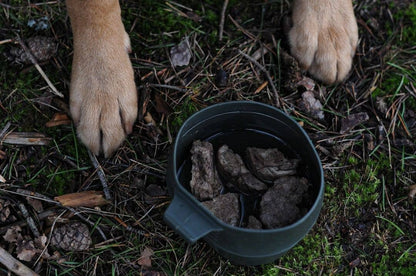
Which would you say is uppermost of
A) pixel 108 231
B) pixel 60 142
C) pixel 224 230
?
pixel 224 230

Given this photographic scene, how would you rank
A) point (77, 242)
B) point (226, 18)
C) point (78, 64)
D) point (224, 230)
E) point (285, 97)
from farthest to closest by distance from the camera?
point (226, 18), point (285, 97), point (78, 64), point (77, 242), point (224, 230)

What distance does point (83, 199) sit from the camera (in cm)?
232

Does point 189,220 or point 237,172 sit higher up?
point 189,220

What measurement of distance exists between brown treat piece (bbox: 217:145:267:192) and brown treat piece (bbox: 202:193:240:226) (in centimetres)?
9

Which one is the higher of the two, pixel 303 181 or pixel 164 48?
pixel 164 48

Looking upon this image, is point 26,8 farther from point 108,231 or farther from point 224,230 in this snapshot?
point 224,230

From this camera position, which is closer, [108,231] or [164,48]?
[108,231]

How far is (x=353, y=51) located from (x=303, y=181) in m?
0.84

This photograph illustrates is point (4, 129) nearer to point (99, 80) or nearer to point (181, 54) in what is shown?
point (99, 80)

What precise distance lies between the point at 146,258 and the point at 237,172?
55cm

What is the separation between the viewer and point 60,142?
2469 mm

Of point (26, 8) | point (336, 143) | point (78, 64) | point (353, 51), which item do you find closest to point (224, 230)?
point (336, 143)

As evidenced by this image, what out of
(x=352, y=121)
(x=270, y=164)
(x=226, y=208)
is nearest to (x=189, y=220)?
(x=226, y=208)

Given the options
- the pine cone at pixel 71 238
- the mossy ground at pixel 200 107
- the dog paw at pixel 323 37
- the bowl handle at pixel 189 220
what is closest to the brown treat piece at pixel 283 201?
the mossy ground at pixel 200 107
